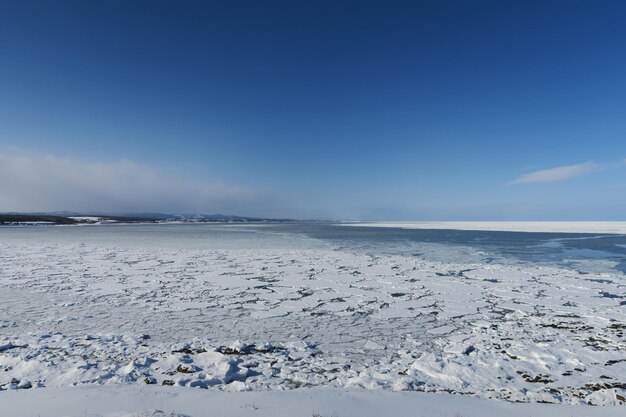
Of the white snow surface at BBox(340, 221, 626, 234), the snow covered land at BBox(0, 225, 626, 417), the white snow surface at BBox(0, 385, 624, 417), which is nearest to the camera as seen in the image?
the white snow surface at BBox(0, 385, 624, 417)

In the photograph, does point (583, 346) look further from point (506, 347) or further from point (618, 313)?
point (618, 313)

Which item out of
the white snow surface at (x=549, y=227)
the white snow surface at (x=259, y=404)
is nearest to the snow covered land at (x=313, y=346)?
the white snow surface at (x=259, y=404)

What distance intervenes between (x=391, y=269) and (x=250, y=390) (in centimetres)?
754

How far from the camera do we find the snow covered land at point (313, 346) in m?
3.05

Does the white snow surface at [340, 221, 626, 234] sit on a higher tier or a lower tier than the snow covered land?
higher

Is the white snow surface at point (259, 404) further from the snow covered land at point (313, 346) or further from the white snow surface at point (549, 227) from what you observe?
the white snow surface at point (549, 227)

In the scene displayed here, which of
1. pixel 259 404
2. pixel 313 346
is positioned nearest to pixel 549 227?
pixel 313 346

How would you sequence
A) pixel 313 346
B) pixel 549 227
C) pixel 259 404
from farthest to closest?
pixel 549 227
pixel 313 346
pixel 259 404

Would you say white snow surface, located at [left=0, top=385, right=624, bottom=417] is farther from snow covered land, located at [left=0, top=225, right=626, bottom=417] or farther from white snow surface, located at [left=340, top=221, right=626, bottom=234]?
white snow surface, located at [left=340, top=221, right=626, bottom=234]

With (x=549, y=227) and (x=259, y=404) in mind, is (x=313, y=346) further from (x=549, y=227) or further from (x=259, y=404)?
(x=549, y=227)

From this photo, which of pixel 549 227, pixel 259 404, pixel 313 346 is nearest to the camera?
pixel 259 404

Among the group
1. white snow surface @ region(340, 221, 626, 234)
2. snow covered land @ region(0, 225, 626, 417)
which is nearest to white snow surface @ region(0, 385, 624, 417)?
snow covered land @ region(0, 225, 626, 417)

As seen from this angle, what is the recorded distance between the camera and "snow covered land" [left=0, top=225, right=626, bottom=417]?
120 inches

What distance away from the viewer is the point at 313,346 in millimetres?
4414
